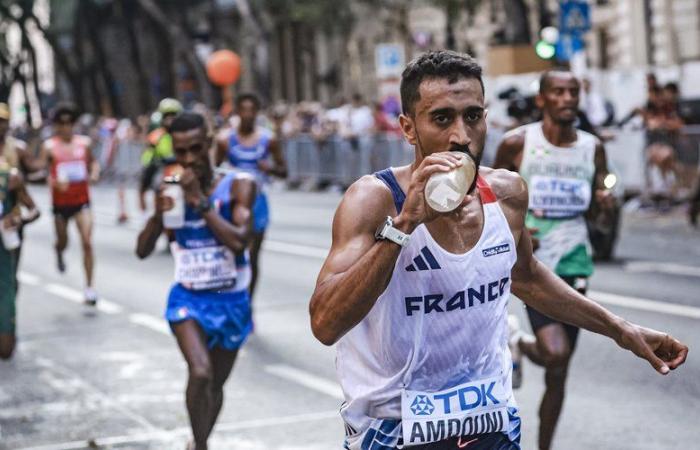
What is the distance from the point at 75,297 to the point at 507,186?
11449 millimetres

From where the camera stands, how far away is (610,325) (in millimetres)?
4652

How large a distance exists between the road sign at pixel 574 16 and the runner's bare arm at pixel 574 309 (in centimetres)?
1969

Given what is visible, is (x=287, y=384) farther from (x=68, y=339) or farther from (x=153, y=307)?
(x=153, y=307)

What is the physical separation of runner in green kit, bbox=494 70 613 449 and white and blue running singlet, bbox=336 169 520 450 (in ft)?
10.3

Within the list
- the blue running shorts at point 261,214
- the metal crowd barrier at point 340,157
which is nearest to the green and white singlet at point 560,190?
the blue running shorts at point 261,214

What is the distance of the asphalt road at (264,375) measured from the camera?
8.11m

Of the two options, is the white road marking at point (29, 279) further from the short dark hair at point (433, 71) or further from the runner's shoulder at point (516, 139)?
the short dark hair at point (433, 71)

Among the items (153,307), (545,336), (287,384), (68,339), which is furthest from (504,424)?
(153,307)

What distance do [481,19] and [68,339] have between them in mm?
32641

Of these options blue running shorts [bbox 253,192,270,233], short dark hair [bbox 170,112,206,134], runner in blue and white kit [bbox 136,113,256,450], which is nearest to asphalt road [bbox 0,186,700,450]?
blue running shorts [bbox 253,192,270,233]

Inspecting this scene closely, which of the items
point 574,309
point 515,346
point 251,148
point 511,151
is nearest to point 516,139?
point 511,151

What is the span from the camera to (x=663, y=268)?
591 inches

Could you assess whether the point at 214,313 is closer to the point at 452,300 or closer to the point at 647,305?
the point at 452,300

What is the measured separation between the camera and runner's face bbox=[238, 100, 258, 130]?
13375 mm
